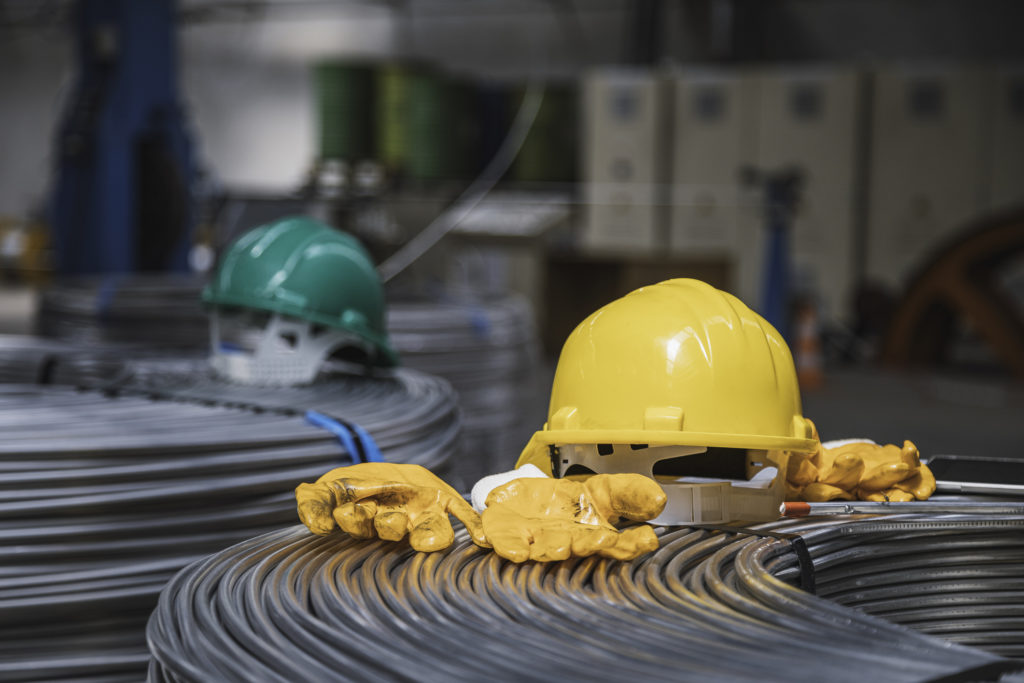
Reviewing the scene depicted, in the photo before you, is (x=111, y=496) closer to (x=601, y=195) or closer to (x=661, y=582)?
(x=661, y=582)

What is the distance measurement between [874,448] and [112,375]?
2.18 meters

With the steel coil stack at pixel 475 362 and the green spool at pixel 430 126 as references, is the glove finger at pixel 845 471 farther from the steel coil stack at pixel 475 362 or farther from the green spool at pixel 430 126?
the green spool at pixel 430 126

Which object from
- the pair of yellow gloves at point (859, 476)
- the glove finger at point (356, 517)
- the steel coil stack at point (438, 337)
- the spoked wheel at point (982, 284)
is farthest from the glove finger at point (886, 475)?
the spoked wheel at point (982, 284)

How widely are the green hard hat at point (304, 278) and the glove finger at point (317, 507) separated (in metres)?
1.24

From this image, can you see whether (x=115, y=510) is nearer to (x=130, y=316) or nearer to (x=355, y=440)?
(x=355, y=440)

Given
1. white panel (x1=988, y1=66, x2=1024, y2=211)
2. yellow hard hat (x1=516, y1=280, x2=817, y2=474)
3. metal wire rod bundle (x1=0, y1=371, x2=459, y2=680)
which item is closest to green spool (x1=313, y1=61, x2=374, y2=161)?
white panel (x1=988, y1=66, x2=1024, y2=211)

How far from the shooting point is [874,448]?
71.7 inches

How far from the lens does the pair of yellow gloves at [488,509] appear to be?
146 cm

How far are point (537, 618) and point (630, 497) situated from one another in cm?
32

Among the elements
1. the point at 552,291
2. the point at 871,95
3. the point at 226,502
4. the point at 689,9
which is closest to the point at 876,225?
the point at 871,95

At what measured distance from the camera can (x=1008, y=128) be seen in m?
7.79

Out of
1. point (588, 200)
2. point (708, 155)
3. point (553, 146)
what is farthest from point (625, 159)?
point (553, 146)

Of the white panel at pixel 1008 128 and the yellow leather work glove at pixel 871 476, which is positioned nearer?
the yellow leather work glove at pixel 871 476

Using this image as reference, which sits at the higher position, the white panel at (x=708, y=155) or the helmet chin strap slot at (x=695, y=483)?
the white panel at (x=708, y=155)
